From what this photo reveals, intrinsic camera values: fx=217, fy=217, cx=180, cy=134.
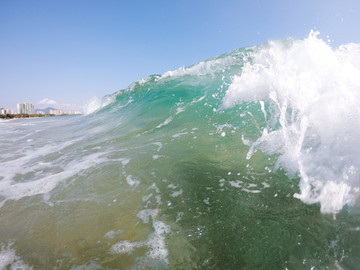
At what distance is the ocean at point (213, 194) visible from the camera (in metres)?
1.97

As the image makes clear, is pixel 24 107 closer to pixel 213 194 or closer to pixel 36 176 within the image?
pixel 36 176

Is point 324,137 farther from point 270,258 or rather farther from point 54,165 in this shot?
point 54,165

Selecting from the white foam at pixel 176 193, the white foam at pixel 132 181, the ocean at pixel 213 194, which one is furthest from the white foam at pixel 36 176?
the white foam at pixel 176 193

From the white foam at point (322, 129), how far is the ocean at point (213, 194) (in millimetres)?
16

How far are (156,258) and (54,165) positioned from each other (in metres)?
3.76

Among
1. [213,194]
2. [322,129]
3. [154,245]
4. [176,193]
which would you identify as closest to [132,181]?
[176,193]

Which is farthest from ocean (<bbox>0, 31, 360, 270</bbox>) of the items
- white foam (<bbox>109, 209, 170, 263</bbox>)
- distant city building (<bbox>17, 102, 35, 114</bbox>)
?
distant city building (<bbox>17, 102, 35, 114</bbox>)

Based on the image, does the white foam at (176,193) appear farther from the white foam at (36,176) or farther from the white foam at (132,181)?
the white foam at (36,176)

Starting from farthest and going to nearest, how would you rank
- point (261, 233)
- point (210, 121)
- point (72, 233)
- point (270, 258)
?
point (210, 121), point (72, 233), point (261, 233), point (270, 258)

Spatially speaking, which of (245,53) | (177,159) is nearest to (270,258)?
(177,159)

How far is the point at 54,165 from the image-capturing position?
4699 millimetres

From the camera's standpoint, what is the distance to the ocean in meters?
1.97

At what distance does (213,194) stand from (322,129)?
2076 mm

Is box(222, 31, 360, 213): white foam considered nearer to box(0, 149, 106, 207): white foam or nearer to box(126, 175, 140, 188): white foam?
box(126, 175, 140, 188): white foam
